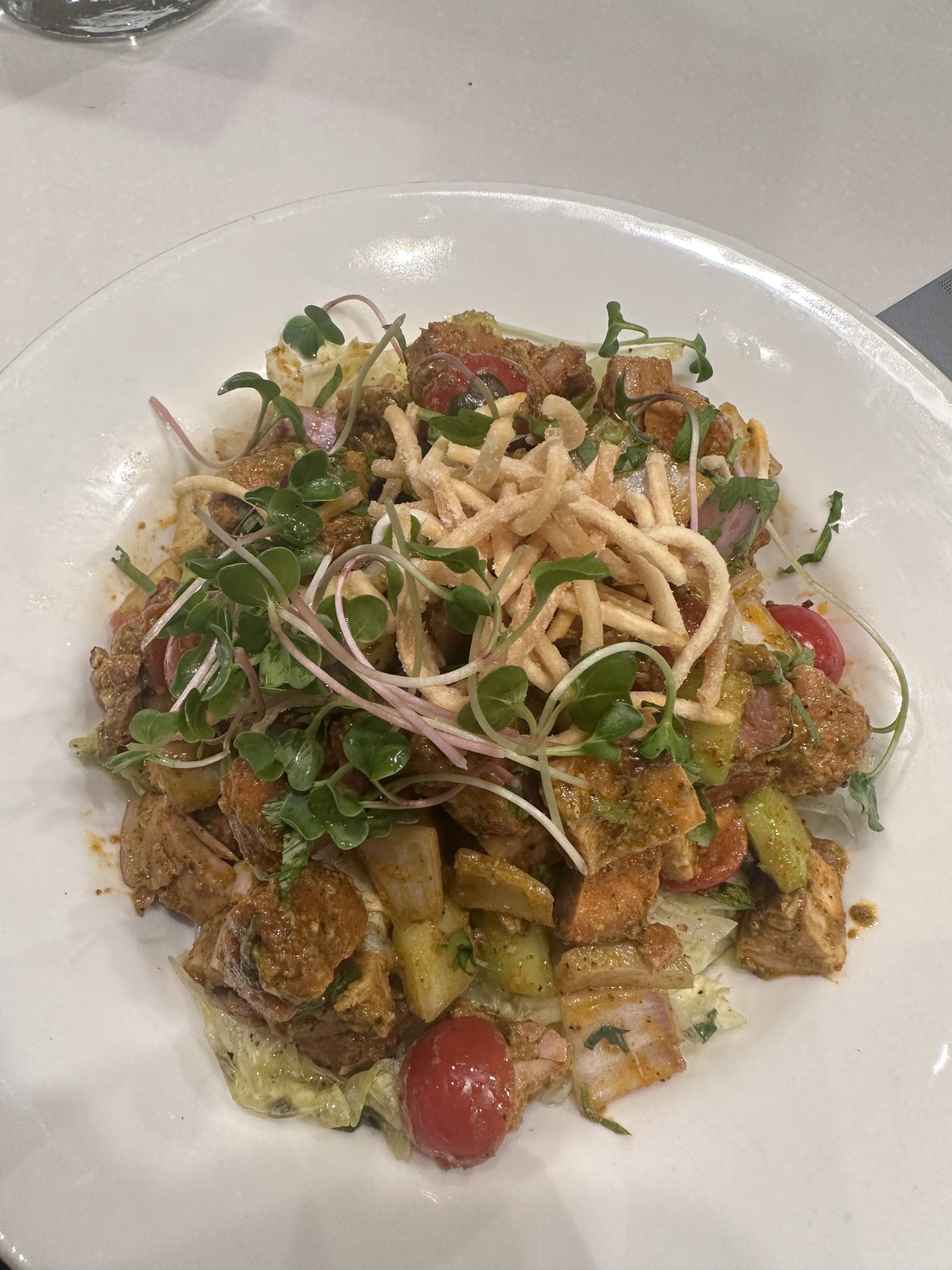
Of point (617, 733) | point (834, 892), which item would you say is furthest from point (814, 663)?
point (617, 733)

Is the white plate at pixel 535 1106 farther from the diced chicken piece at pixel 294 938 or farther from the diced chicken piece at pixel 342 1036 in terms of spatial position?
the diced chicken piece at pixel 294 938

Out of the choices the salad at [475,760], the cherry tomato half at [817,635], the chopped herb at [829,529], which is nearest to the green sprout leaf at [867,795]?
the salad at [475,760]

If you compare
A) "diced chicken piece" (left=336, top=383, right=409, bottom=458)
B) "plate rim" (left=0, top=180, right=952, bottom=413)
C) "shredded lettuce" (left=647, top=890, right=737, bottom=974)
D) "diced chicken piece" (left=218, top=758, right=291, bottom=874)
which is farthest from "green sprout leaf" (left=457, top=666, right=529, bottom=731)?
"plate rim" (left=0, top=180, right=952, bottom=413)

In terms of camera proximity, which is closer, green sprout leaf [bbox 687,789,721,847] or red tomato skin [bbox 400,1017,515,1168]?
red tomato skin [bbox 400,1017,515,1168]

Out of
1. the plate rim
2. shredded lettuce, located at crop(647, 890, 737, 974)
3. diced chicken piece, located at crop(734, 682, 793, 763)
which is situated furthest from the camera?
the plate rim

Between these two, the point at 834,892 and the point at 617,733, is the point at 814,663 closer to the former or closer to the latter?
the point at 834,892

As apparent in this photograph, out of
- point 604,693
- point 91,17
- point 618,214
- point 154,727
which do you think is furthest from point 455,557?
point 91,17

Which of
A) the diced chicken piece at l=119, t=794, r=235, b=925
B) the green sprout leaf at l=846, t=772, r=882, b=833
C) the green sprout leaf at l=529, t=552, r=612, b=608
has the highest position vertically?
the green sprout leaf at l=529, t=552, r=612, b=608

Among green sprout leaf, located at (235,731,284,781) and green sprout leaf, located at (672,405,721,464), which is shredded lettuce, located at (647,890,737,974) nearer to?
green sprout leaf, located at (235,731,284,781)
